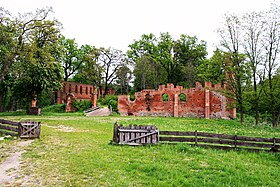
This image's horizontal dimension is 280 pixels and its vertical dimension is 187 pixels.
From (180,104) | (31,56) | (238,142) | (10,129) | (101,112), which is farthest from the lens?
(101,112)

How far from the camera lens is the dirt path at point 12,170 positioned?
21.4 ft

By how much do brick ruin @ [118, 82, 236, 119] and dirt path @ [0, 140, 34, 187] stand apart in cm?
2869

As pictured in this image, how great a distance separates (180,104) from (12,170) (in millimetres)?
32412

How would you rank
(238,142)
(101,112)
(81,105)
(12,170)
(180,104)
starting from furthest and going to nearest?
(81,105) → (101,112) → (180,104) → (238,142) → (12,170)

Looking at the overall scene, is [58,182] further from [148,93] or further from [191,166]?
[148,93]

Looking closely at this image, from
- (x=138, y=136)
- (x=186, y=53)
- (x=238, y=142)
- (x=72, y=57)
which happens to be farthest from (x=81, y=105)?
(x=238, y=142)

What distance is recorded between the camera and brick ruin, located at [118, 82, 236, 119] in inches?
1421

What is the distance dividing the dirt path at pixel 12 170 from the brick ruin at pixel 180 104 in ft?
94.1

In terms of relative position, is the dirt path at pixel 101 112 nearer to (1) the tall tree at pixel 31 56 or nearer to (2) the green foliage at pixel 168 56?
(1) the tall tree at pixel 31 56

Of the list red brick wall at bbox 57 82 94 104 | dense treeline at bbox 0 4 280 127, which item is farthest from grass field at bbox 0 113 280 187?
red brick wall at bbox 57 82 94 104

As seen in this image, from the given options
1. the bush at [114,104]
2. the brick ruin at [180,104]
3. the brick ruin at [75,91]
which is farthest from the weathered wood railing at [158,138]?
the brick ruin at [75,91]

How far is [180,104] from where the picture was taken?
125ft

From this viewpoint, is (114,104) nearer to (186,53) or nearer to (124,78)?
(124,78)

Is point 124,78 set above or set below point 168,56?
below
